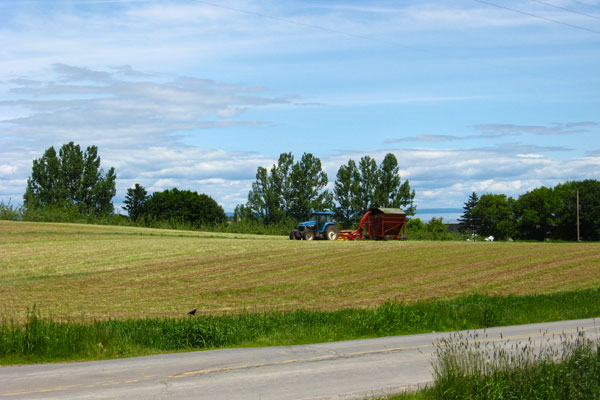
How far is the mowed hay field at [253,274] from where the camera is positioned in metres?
21.2

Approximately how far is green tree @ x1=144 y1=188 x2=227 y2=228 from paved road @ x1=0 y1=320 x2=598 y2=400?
110484mm

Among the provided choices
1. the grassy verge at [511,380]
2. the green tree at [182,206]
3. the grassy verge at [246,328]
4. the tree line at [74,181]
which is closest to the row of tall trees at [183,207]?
the green tree at [182,206]

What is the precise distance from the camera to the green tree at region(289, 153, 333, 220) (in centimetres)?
10319

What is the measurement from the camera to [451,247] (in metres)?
42.1

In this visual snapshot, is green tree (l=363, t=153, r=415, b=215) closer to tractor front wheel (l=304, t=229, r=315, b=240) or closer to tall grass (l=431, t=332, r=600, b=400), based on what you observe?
tractor front wheel (l=304, t=229, r=315, b=240)

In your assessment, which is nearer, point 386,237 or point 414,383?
point 414,383

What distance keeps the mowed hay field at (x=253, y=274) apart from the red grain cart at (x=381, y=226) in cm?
724

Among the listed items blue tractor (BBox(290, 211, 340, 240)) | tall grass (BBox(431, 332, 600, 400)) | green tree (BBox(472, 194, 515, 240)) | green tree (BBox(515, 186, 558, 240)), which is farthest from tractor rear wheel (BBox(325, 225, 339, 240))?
green tree (BBox(472, 194, 515, 240))

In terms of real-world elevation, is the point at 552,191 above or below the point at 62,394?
above

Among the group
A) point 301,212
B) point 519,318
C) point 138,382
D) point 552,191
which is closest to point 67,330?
point 138,382

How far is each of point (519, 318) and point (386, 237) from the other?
34.6 metres

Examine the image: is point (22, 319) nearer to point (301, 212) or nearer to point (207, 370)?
point (207, 370)

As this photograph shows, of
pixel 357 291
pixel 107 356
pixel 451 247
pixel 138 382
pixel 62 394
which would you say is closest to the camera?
pixel 62 394

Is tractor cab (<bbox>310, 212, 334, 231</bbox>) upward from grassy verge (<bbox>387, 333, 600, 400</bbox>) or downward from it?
upward
